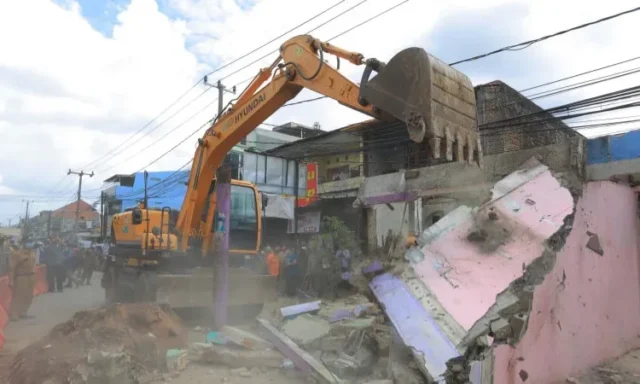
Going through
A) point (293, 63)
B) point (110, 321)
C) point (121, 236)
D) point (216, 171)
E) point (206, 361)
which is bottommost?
point (206, 361)

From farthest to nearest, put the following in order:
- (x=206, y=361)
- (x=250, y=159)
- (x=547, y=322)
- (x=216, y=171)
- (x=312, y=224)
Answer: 1. (x=312, y=224)
2. (x=250, y=159)
3. (x=216, y=171)
4. (x=206, y=361)
5. (x=547, y=322)

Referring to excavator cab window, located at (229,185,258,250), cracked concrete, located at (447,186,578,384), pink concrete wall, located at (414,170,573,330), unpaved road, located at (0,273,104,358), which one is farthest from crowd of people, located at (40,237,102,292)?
cracked concrete, located at (447,186,578,384)

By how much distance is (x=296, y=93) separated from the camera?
6.78 metres

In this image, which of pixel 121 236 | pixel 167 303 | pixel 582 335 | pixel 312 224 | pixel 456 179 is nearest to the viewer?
pixel 582 335

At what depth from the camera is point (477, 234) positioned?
216 inches

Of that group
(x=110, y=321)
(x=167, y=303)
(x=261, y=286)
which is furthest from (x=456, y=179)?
(x=110, y=321)

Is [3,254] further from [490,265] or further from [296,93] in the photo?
[490,265]

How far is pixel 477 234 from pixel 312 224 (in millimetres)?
15363

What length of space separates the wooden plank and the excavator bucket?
276cm

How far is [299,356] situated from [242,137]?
12.1 ft

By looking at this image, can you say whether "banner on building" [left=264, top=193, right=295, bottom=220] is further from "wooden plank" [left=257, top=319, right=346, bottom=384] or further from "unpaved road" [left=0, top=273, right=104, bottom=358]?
"wooden plank" [left=257, top=319, right=346, bottom=384]

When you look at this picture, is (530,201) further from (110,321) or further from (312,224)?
(312,224)

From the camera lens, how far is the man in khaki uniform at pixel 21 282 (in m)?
9.38

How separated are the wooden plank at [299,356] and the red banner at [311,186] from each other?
12920 millimetres
